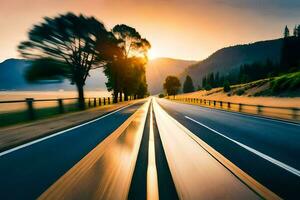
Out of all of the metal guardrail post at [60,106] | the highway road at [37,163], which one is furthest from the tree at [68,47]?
the highway road at [37,163]

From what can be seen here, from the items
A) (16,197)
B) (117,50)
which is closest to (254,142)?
(16,197)

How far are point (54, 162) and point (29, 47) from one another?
20732 millimetres

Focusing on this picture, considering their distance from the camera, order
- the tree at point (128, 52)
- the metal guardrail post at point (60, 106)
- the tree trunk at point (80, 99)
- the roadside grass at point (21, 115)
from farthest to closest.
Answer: the tree at point (128, 52), the tree trunk at point (80, 99), the metal guardrail post at point (60, 106), the roadside grass at point (21, 115)

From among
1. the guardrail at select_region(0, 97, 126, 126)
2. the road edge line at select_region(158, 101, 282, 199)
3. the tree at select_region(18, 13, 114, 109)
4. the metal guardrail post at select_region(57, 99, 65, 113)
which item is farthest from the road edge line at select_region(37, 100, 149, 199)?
the tree at select_region(18, 13, 114, 109)

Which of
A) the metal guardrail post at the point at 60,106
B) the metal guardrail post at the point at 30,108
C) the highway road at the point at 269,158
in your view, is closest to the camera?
the highway road at the point at 269,158

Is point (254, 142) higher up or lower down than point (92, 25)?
lower down

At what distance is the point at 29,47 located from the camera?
2336 centimetres

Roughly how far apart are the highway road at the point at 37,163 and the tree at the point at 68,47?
55.9ft

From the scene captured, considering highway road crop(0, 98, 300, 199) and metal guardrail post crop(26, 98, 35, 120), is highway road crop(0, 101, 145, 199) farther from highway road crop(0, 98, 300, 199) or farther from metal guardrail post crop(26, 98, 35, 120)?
metal guardrail post crop(26, 98, 35, 120)

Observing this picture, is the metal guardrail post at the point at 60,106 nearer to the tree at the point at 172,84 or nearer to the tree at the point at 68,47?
the tree at the point at 68,47

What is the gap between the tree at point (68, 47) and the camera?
77.7 feet

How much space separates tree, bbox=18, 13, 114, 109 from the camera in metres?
23.7

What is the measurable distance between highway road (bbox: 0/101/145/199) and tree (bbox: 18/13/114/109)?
17.0 meters

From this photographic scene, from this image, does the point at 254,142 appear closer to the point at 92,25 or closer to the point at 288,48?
the point at 92,25
